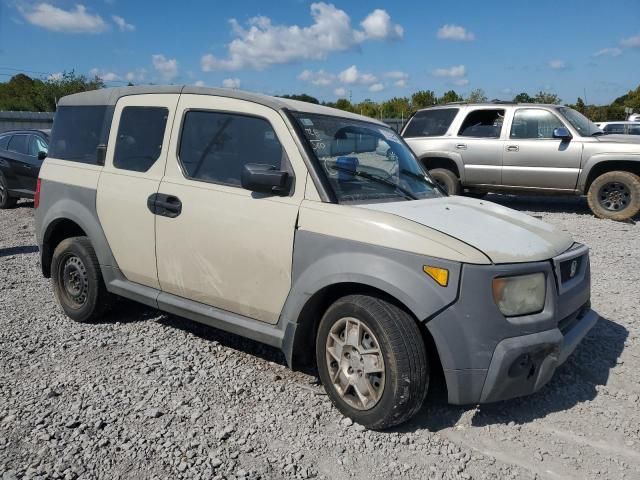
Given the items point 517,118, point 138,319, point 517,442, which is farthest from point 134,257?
point 517,118

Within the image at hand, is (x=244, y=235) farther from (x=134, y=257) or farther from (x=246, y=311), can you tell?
(x=134, y=257)

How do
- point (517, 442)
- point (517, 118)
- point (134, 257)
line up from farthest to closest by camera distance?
1. point (517, 118)
2. point (134, 257)
3. point (517, 442)

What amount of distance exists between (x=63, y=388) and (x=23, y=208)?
927 centimetres

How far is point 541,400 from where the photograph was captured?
3.46 m

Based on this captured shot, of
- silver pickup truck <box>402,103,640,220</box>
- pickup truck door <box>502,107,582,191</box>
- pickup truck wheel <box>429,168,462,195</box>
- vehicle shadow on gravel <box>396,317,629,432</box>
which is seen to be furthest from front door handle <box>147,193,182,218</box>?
pickup truck door <box>502,107,582,191</box>

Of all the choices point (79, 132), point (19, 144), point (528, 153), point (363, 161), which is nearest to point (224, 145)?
point (363, 161)

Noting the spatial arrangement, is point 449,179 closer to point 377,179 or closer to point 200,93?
point 377,179

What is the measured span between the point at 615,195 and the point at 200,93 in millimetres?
8154

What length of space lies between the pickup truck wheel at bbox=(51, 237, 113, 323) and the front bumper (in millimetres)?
2911

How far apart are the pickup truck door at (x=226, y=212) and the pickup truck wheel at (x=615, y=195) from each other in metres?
7.78

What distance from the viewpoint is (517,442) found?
302 cm

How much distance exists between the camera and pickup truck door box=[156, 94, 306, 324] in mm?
3336

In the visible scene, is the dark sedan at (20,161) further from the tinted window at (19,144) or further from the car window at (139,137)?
the car window at (139,137)

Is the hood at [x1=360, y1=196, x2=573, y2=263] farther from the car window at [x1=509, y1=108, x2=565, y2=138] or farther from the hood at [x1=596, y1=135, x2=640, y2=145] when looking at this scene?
the car window at [x1=509, y1=108, x2=565, y2=138]
